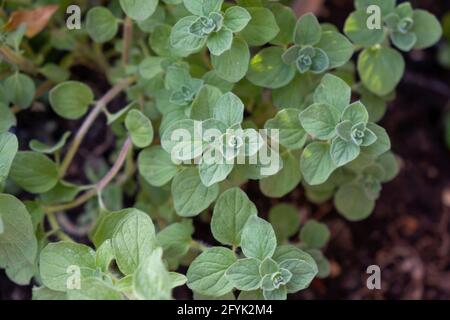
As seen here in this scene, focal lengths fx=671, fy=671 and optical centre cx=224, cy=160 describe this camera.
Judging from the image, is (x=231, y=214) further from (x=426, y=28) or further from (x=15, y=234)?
(x=426, y=28)

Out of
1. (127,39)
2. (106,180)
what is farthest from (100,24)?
(106,180)

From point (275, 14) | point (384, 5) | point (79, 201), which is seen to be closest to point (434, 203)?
point (384, 5)

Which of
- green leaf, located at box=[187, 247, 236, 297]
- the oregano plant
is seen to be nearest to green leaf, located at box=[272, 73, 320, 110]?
the oregano plant

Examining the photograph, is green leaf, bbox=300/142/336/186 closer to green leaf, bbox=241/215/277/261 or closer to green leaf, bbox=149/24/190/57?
green leaf, bbox=241/215/277/261

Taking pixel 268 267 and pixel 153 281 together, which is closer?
pixel 153 281

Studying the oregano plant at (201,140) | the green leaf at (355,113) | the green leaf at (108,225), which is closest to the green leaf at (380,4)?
the oregano plant at (201,140)

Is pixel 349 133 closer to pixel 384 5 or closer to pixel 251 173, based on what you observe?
pixel 251 173
